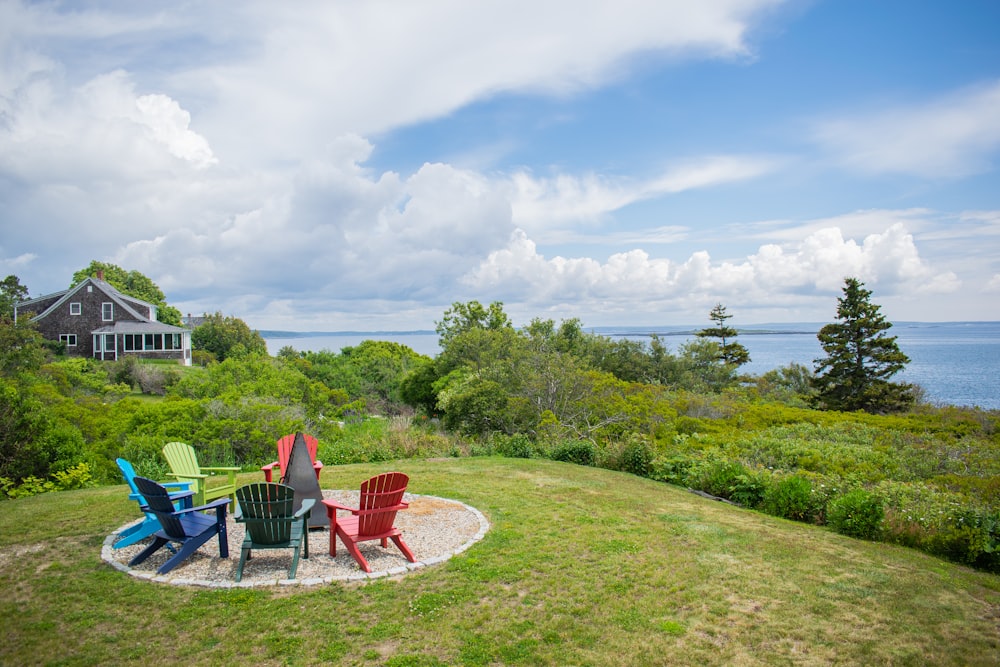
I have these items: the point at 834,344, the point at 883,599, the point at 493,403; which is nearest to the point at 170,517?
the point at 883,599

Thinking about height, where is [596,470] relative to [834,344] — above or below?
below

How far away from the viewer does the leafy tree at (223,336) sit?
49.1 metres

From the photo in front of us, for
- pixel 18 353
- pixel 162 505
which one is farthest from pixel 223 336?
pixel 162 505

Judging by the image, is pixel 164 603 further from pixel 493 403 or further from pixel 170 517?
pixel 493 403

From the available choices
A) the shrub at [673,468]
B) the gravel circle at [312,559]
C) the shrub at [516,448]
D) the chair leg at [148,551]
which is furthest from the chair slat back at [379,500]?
the shrub at [516,448]

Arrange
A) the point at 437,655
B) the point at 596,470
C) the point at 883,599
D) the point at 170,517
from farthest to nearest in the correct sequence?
the point at 596,470, the point at 170,517, the point at 883,599, the point at 437,655

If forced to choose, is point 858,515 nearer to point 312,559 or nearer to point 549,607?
point 549,607

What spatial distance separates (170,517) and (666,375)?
34.5 metres

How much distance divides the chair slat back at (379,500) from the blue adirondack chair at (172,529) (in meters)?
1.32

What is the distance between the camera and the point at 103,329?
37.5 metres

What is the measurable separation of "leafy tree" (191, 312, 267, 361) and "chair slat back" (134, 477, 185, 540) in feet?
149

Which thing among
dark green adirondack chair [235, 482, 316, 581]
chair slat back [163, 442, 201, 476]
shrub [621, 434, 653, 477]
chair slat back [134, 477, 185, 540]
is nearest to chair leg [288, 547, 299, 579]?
dark green adirondack chair [235, 482, 316, 581]

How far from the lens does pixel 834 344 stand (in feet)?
102

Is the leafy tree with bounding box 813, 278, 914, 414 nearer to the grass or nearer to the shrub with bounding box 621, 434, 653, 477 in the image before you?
the shrub with bounding box 621, 434, 653, 477
